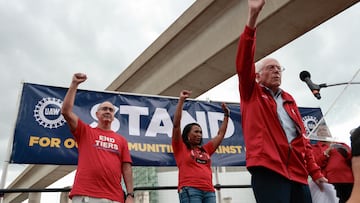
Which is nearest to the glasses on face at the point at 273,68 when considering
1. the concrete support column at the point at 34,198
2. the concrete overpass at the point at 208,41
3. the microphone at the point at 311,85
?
the microphone at the point at 311,85

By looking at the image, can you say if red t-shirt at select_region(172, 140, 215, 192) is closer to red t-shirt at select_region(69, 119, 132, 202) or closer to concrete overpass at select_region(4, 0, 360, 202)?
red t-shirt at select_region(69, 119, 132, 202)

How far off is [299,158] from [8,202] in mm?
21555

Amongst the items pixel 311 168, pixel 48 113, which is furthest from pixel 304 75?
pixel 48 113

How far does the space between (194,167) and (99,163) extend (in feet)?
2.82

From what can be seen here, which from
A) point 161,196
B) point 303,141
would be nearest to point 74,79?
point 303,141

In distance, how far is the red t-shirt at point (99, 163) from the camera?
7.54ft

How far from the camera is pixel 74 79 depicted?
2.52m

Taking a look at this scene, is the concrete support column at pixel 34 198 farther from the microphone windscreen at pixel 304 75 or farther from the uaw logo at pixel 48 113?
the microphone windscreen at pixel 304 75

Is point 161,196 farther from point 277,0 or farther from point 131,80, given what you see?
point 277,0

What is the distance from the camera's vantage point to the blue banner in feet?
11.2

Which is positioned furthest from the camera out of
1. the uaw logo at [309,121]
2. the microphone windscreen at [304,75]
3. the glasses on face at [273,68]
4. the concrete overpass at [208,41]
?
the uaw logo at [309,121]

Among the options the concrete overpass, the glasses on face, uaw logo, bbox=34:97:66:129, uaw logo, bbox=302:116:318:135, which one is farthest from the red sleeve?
uaw logo, bbox=302:116:318:135

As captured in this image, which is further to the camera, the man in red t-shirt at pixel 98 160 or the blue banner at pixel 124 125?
the blue banner at pixel 124 125

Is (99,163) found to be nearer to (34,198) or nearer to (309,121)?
(309,121)
